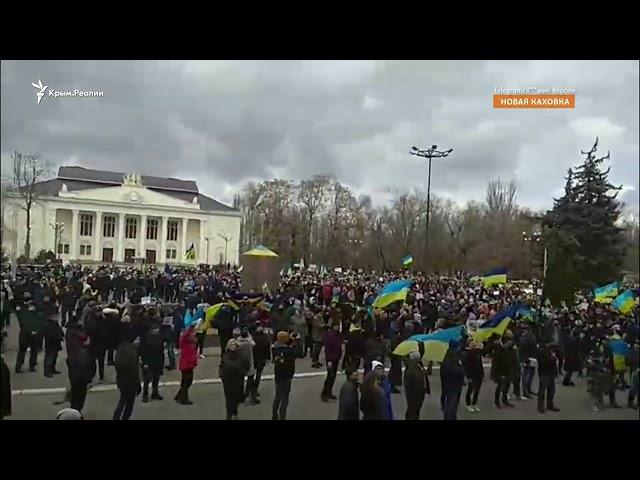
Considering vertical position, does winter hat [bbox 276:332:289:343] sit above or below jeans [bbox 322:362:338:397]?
above

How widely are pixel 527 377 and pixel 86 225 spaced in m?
5.20

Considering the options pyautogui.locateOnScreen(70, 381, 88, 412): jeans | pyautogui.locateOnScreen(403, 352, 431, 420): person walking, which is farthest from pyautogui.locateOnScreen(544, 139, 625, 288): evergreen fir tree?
pyautogui.locateOnScreen(70, 381, 88, 412): jeans

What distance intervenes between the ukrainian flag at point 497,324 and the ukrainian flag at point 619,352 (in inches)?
41.9

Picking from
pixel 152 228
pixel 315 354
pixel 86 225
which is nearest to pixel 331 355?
pixel 315 354

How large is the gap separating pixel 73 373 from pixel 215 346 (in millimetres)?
1491

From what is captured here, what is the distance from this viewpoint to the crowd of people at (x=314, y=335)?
6000 mm

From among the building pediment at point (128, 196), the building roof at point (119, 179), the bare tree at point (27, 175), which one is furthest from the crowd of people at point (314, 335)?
the building roof at point (119, 179)

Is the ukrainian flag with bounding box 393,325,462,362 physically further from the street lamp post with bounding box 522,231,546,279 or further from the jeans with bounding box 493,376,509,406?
the street lamp post with bounding box 522,231,546,279

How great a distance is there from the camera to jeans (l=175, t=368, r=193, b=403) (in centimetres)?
620

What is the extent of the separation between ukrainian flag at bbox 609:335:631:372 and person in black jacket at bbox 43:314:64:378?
5892 mm
